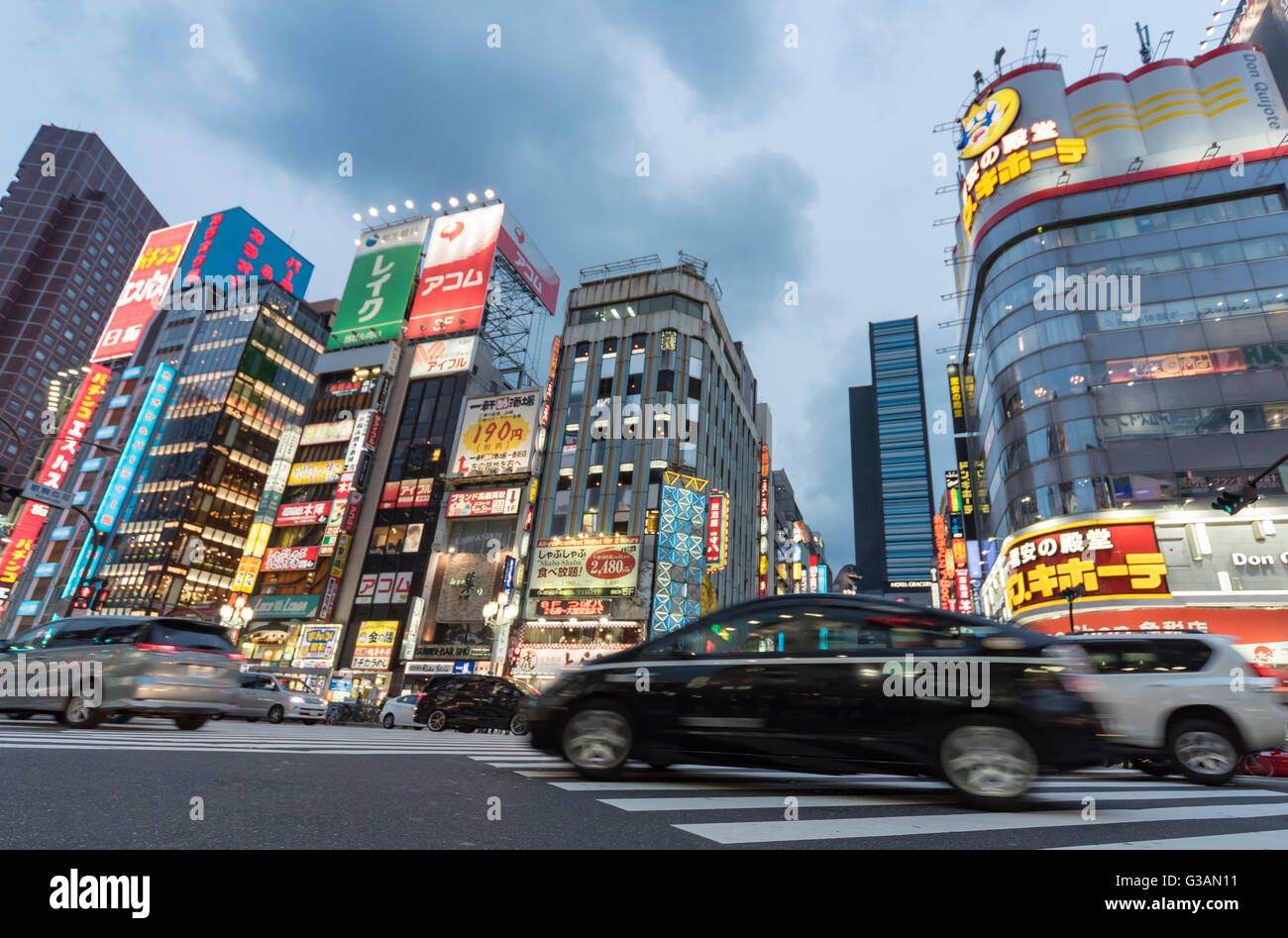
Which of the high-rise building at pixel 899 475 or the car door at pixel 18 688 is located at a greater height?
the high-rise building at pixel 899 475

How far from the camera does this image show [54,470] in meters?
55.8

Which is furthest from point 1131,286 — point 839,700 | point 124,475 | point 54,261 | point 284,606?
point 54,261

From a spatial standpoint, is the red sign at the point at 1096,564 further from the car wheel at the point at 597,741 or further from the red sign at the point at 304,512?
the red sign at the point at 304,512

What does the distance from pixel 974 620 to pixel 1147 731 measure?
15.7ft

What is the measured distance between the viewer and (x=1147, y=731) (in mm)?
7750

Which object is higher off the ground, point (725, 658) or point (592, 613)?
point (592, 613)

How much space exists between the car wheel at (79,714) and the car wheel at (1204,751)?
14.1 m

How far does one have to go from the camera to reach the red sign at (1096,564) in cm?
2914

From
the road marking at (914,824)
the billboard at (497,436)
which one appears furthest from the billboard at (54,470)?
the road marking at (914,824)

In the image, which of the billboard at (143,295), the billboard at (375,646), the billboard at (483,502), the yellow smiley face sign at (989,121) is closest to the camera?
the billboard at (375,646)

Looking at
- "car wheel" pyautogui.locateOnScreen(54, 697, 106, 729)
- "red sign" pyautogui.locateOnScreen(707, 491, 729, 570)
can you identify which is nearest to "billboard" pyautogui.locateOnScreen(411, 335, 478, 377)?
"red sign" pyautogui.locateOnScreen(707, 491, 729, 570)
